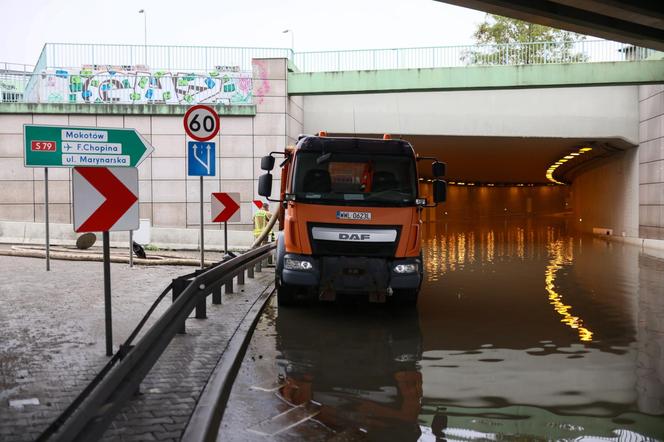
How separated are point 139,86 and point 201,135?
47.9 ft

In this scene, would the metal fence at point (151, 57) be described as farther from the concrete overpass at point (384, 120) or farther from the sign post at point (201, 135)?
the sign post at point (201, 135)

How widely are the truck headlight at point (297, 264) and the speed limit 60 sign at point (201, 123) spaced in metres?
2.94

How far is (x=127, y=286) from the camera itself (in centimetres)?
1191

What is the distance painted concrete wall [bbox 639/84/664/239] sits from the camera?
25062 millimetres

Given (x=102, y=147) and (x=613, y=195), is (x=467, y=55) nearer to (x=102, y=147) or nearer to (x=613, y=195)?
(x=613, y=195)

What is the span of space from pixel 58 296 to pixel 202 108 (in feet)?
12.4

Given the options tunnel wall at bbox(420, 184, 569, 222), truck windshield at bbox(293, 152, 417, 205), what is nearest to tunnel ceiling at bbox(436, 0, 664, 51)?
truck windshield at bbox(293, 152, 417, 205)

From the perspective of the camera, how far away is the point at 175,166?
2445cm

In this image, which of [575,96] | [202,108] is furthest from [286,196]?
[575,96]

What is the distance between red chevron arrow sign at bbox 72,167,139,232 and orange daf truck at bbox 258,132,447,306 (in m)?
3.19

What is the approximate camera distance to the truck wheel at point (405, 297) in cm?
969

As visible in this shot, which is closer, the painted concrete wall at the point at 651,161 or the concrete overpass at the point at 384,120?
the concrete overpass at the point at 384,120

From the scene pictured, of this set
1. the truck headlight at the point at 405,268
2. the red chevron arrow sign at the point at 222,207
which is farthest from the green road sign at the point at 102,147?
the truck headlight at the point at 405,268

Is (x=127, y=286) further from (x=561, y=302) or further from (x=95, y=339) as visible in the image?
(x=561, y=302)
